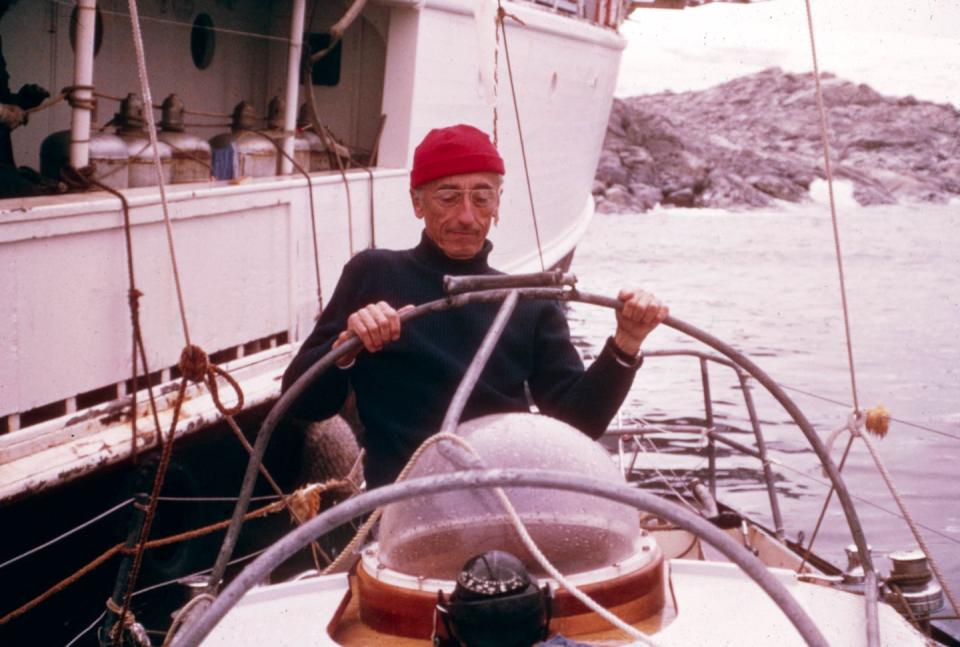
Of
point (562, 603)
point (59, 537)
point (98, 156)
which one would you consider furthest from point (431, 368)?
point (98, 156)

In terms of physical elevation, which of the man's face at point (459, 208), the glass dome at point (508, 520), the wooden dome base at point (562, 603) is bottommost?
the wooden dome base at point (562, 603)

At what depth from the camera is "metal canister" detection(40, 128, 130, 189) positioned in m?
5.93

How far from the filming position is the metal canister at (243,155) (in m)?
7.27

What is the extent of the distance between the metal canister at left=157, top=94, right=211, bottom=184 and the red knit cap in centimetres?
358

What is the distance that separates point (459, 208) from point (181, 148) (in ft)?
12.1

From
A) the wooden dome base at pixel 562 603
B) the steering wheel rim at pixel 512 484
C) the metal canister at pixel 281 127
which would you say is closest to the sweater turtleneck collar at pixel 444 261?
the wooden dome base at pixel 562 603

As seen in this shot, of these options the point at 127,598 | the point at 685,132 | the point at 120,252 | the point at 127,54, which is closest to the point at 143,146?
the point at 120,252

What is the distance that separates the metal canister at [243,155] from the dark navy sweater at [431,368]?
13.1 feet

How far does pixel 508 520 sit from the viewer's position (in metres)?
2.35

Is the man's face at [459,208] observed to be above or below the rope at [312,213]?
above

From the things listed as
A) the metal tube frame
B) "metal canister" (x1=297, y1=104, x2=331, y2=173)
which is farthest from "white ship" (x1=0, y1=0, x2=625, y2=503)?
the metal tube frame

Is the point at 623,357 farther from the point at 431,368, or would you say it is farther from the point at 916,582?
the point at 916,582

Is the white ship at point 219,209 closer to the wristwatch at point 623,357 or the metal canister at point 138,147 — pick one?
the metal canister at point 138,147

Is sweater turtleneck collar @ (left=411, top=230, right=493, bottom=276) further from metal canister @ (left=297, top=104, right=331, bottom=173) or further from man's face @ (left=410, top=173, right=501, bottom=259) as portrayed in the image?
metal canister @ (left=297, top=104, right=331, bottom=173)
